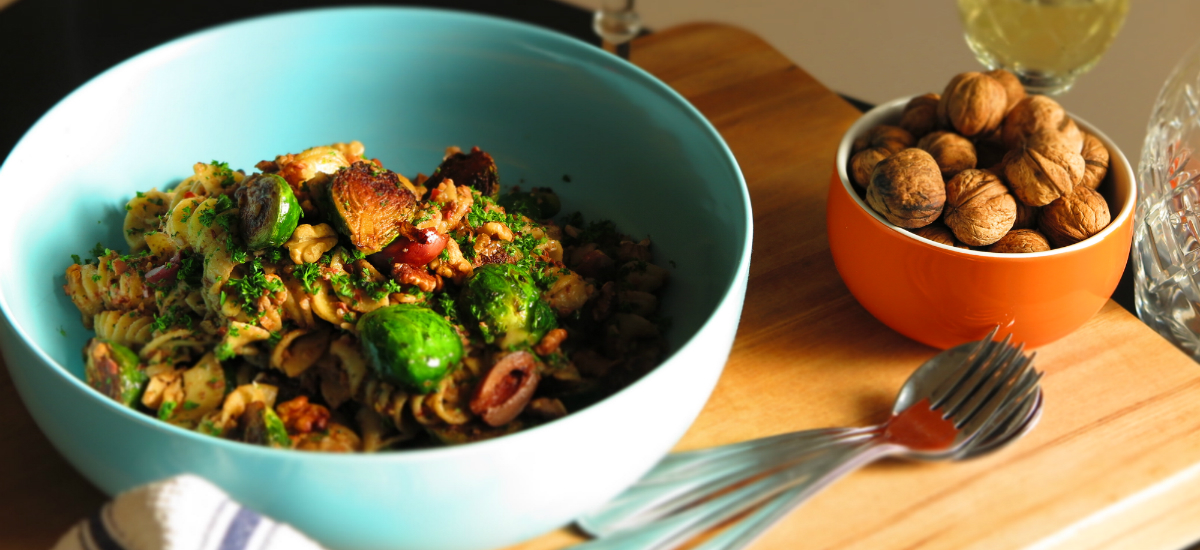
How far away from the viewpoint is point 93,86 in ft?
5.76

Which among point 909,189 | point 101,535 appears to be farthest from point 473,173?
point 101,535

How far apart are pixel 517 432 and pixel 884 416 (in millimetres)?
615

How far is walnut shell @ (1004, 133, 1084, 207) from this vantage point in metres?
1.52

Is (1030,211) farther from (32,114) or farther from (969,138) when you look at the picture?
(32,114)

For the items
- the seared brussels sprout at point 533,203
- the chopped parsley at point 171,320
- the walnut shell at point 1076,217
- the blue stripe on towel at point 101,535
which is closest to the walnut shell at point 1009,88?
the walnut shell at point 1076,217

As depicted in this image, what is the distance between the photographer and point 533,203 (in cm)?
186

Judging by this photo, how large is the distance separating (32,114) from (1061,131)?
2520 mm

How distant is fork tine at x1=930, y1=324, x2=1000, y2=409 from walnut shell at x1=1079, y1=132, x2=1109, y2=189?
0.30m

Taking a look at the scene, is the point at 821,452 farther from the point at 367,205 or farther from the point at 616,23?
the point at 616,23

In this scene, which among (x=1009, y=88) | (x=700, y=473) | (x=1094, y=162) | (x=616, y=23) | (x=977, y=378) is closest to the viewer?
(x=700, y=473)

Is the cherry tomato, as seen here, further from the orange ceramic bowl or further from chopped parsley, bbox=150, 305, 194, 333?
the orange ceramic bowl

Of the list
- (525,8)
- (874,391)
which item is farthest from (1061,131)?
(525,8)

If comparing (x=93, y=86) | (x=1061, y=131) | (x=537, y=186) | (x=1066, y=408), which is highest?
(x=93, y=86)

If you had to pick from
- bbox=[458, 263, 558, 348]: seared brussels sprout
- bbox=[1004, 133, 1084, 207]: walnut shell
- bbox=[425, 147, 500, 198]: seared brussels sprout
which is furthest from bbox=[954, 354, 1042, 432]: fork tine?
bbox=[425, 147, 500, 198]: seared brussels sprout
